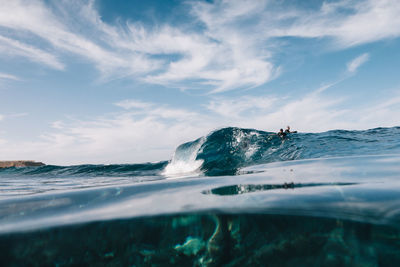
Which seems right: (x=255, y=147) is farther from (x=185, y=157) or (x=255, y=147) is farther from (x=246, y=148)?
(x=185, y=157)

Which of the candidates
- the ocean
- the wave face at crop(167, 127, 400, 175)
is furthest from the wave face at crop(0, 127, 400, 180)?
the ocean

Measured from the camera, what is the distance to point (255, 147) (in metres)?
9.42

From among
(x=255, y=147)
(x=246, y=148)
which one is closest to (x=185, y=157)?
(x=246, y=148)

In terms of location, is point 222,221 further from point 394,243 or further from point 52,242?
point 52,242

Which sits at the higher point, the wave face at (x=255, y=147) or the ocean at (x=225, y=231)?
the wave face at (x=255, y=147)

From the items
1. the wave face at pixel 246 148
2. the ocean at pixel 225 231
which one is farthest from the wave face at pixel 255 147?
the ocean at pixel 225 231

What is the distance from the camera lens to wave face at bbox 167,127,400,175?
754 cm

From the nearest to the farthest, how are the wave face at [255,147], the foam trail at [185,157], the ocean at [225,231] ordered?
the ocean at [225,231]
the wave face at [255,147]
the foam trail at [185,157]

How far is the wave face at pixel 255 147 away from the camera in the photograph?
297 inches

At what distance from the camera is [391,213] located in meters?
1.79

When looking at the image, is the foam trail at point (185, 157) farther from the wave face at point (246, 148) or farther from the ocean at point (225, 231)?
the ocean at point (225, 231)

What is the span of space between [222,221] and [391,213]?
4.48ft

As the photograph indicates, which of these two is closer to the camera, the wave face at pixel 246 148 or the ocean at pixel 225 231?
the ocean at pixel 225 231

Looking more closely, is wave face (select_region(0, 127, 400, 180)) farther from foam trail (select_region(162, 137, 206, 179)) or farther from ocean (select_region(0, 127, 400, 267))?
ocean (select_region(0, 127, 400, 267))
